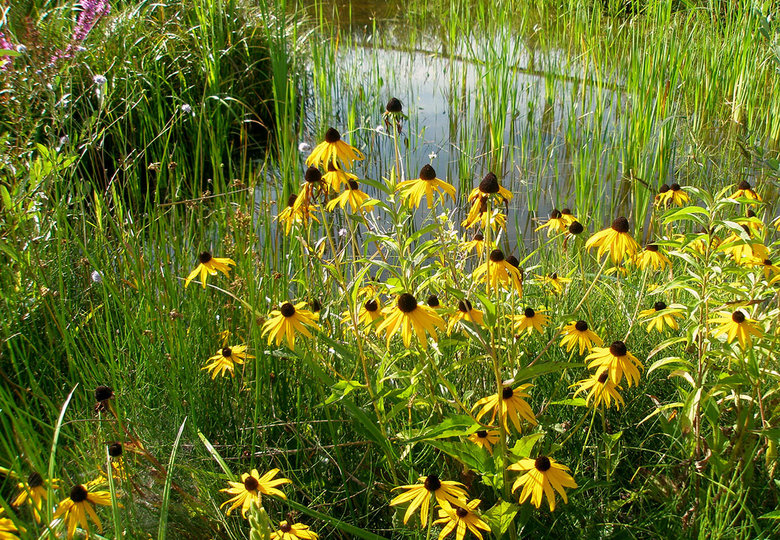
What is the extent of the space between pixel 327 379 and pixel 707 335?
0.98 meters

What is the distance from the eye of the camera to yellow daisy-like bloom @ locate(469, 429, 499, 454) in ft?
5.02

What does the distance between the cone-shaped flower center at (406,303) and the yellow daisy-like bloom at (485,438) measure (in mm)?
419

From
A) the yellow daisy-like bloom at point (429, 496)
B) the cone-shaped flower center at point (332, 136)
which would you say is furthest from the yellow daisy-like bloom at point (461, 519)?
the cone-shaped flower center at point (332, 136)

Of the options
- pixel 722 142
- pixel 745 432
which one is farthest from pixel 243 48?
pixel 745 432

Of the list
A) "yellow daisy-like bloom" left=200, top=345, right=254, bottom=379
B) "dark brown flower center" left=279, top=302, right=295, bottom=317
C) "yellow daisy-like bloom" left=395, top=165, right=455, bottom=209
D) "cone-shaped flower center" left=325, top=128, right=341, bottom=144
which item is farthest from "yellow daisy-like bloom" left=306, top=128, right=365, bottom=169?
"yellow daisy-like bloom" left=200, top=345, right=254, bottom=379

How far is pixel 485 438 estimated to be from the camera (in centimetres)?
153

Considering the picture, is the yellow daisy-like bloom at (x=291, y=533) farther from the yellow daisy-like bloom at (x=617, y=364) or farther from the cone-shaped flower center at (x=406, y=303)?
the yellow daisy-like bloom at (x=617, y=364)

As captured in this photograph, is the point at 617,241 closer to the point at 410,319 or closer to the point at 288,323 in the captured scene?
the point at 410,319

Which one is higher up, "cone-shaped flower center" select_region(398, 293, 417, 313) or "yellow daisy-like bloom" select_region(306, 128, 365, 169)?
"yellow daisy-like bloom" select_region(306, 128, 365, 169)

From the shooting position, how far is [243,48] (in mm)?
5426

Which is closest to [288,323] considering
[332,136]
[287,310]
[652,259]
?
[287,310]

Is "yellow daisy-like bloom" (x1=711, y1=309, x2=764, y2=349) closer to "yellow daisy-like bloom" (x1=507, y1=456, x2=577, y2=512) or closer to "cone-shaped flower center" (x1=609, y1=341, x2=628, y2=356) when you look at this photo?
"cone-shaped flower center" (x1=609, y1=341, x2=628, y2=356)

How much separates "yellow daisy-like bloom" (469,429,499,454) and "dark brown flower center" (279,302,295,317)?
0.53 metres

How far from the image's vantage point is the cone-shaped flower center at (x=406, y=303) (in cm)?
126
